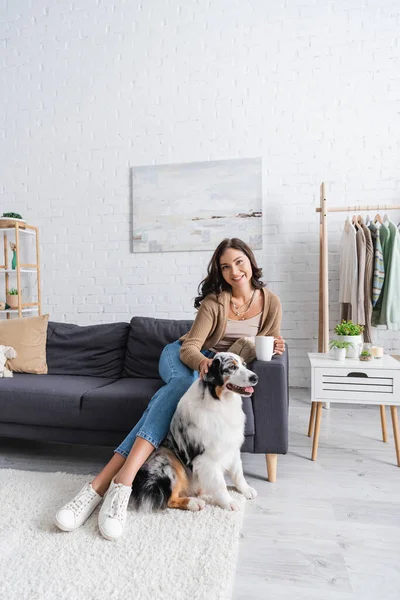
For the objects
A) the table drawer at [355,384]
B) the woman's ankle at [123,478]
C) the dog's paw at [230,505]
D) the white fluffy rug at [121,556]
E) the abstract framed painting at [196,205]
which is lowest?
the white fluffy rug at [121,556]

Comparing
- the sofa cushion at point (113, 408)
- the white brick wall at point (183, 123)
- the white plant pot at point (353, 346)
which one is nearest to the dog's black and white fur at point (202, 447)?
the sofa cushion at point (113, 408)

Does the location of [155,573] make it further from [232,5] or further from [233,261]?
[232,5]

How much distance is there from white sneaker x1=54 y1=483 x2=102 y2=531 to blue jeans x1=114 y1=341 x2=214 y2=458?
Answer: 0.18 m

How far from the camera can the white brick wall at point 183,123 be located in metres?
3.05

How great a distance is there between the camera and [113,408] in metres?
1.84

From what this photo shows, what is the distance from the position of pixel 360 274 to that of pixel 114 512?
2205 mm

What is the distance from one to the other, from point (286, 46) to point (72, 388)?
306cm

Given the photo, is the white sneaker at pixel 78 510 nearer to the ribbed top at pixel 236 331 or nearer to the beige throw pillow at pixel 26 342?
the ribbed top at pixel 236 331

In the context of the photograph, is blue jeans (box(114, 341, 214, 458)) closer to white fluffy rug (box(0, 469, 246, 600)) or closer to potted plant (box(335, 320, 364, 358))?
white fluffy rug (box(0, 469, 246, 600))

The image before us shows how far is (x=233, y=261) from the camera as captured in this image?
6.05 ft

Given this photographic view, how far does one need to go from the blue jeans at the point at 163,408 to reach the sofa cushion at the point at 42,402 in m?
0.43

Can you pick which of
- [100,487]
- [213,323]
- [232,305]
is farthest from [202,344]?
[100,487]

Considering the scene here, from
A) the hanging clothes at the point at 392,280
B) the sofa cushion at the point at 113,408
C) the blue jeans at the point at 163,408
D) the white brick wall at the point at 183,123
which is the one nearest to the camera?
the blue jeans at the point at 163,408

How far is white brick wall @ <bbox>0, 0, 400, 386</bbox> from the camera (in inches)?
120
